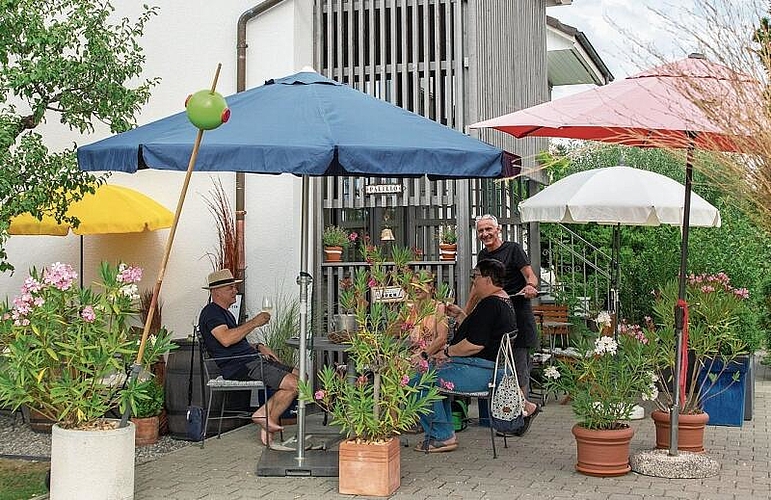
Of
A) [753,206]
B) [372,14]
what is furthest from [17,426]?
[753,206]

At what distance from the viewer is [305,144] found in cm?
595

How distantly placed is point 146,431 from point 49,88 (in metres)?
2.72

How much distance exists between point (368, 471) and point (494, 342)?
1.64 m

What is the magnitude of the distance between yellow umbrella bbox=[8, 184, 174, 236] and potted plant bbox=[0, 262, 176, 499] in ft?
9.28

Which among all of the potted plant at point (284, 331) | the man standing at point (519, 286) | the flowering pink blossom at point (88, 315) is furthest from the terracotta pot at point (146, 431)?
the man standing at point (519, 286)

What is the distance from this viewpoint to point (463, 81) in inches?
370

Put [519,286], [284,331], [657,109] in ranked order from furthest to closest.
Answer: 1. [284,331]
2. [519,286]
3. [657,109]

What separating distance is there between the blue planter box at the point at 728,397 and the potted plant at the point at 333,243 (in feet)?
11.1

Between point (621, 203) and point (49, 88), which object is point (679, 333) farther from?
point (49, 88)

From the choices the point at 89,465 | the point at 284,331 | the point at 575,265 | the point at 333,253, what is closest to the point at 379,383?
the point at 89,465

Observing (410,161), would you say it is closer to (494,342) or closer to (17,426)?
(494,342)

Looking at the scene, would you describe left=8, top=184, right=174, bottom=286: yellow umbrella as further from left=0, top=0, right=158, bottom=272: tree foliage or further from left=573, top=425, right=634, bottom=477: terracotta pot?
left=573, top=425, right=634, bottom=477: terracotta pot

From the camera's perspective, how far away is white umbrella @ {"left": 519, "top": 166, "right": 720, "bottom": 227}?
8.91 metres

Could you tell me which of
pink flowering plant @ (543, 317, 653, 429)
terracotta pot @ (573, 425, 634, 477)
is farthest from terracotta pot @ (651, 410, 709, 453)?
terracotta pot @ (573, 425, 634, 477)
